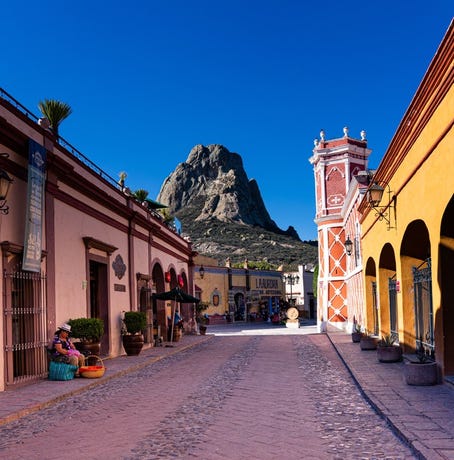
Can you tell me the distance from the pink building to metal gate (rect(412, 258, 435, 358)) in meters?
7.97

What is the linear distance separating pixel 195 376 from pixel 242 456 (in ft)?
25.1

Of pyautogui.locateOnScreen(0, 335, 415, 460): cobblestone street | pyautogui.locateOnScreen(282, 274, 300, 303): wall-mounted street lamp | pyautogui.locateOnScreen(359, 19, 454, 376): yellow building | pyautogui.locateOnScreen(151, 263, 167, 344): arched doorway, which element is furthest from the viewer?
pyautogui.locateOnScreen(282, 274, 300, 303): wall-mounted street lamp

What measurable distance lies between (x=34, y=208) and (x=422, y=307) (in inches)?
335

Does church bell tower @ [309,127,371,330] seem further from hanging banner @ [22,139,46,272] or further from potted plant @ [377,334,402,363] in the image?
hanging banner @ [22,139,46,272]

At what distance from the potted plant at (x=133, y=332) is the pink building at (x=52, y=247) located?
31cm

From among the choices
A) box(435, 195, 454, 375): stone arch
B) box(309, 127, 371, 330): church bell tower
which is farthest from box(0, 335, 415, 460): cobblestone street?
box(309, 127, 371, 330): church bell tower

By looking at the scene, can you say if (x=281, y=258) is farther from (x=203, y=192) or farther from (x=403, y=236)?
(x=403, y=236)

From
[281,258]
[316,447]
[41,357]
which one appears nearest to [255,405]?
[316,447]

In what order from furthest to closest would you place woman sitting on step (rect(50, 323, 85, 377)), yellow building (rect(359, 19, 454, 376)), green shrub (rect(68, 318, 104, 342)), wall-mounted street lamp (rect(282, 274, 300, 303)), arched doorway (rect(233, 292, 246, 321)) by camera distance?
wall-mounted street lamp (rect(282, 274, 300, 303)) → arched doorway (rect(233, 292, 246, 321)) → green shrub (rect(68, 318, 104, 342)) → woman sitting on step (rect(50, 323, 85, 377)) → yellow building (rect(359, 19, 454, 376))

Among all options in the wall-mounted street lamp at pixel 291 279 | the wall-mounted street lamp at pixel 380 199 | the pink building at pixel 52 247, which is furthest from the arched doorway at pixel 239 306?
the wall-mounted street lamp at pixel 380 199

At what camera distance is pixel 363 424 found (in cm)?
786

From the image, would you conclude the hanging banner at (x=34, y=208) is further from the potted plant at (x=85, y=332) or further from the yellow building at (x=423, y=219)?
the yellow building at (x=423, y=219)

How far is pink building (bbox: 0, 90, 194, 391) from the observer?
12.4m

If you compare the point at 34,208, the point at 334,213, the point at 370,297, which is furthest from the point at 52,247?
the point at 334,213
